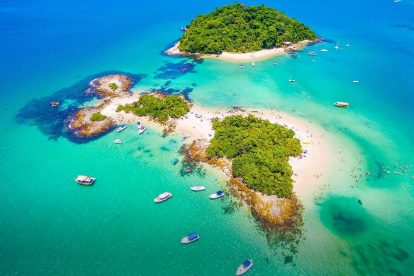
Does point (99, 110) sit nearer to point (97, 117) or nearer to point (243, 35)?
point (97, 117)

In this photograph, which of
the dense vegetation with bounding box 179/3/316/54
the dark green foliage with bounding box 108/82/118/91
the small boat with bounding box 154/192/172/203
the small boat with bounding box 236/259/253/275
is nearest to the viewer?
the small boat with bounding box 236/259/253/275

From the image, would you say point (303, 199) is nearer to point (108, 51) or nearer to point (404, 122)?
point (404, 122)

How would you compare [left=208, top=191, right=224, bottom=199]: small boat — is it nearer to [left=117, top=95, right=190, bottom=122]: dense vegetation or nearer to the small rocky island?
[left=117, top=95, right=190, bottom=122]: dense vegetation

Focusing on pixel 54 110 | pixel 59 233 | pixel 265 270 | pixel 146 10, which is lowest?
pixel 265 270

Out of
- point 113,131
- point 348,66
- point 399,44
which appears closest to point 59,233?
point 113,131

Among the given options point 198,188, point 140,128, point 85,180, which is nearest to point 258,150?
point 198,188

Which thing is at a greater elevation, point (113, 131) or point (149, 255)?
point (113, 131)

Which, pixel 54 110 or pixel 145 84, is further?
pixel 145 84

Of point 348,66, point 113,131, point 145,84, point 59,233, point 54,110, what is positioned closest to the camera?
point 59,233

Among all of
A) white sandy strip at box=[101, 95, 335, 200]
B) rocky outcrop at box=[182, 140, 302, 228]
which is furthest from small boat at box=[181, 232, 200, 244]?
white sandy strip at box=[101, 95, 335, 200]
